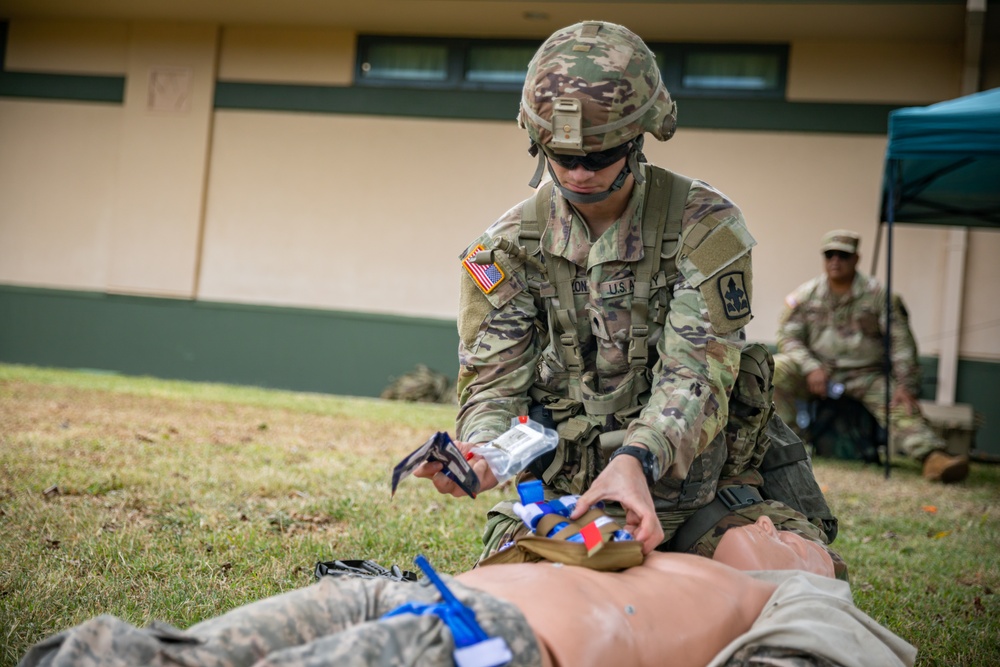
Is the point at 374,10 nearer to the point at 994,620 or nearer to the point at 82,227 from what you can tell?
the point at 82,227

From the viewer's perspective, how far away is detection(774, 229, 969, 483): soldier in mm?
7949

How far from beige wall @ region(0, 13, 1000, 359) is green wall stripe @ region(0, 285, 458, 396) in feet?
0.69

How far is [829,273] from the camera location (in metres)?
8.20

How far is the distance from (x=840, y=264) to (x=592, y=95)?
6.20 metres

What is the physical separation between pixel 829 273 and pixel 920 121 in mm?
2664

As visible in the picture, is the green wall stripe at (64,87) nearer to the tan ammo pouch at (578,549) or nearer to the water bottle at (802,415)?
the water bottle at (802,415)

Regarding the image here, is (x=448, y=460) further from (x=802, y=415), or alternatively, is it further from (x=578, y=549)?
(x=802, y=415)

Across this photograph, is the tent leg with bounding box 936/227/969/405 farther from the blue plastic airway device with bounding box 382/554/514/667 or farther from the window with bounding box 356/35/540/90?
the blue plastic airway device with bounding box 382/554/514/667

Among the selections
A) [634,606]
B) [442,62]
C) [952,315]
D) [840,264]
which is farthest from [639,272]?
[442,62]

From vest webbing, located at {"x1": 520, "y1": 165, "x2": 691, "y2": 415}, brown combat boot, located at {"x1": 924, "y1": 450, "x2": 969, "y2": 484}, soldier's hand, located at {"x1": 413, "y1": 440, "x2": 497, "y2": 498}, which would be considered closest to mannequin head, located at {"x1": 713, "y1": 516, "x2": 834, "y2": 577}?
vest webbing, located at {"x1": 520, "y1": 165, "x2": 691, "y2": 415}

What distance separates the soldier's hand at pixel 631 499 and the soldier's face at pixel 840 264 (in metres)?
6.37

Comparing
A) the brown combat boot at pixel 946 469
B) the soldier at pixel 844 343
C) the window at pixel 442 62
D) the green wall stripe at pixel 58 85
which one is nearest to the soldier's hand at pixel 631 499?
the brown combat boot at pixel 946 469

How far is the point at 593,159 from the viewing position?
256 cm

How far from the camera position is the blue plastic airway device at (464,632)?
1579mm
